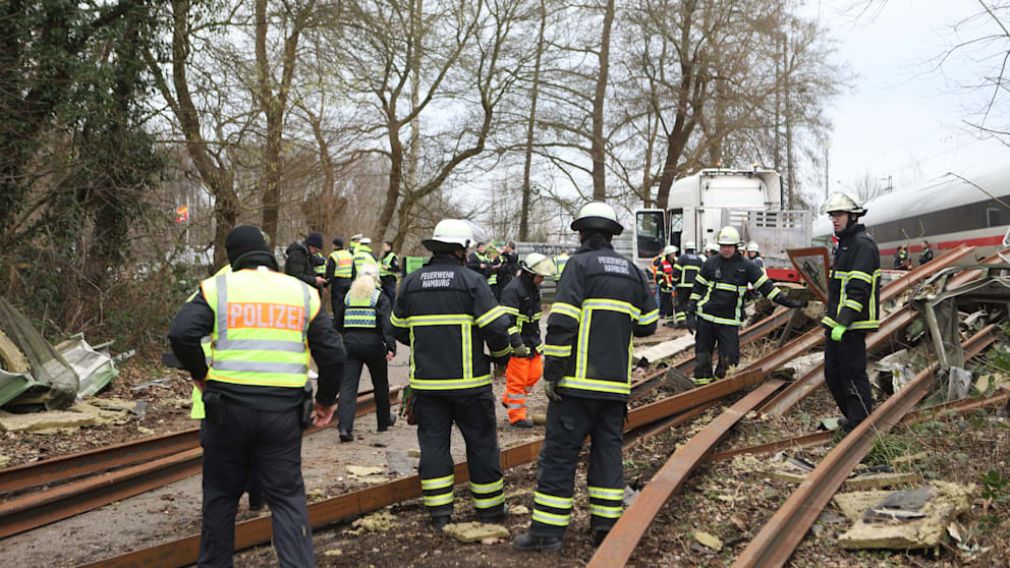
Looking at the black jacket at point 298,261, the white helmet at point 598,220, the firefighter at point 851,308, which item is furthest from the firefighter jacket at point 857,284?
the black jacket at point 298,261

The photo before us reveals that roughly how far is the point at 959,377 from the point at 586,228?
3958mm

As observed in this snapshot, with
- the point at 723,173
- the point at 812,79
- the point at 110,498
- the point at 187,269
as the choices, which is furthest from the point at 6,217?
the point at 812,79

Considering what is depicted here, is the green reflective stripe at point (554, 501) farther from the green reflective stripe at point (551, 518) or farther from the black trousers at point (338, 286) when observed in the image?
the black trousers at point (338, 286)

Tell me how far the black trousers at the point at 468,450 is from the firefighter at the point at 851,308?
2.97 meters

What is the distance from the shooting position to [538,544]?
4.69m

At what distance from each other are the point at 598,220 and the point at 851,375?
116 inches

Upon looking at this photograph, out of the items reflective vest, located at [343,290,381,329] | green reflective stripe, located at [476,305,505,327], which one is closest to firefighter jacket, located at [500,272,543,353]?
reflective vest, located at [343,290,381,329]

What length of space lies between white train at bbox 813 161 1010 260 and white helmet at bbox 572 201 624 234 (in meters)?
12.7

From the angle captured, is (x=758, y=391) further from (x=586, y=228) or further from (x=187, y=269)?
(x=187, y=269)

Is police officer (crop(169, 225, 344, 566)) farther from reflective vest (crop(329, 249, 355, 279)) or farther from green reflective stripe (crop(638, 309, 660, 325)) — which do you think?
reflective vest (crop(329, 249, 355, 279))

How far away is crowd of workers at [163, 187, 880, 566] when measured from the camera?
390 centimetres

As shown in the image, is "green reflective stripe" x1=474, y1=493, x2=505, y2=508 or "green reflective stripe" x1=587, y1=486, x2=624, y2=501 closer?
"green reflective stripe" x1=587, y1=486, x2=624, y2=501

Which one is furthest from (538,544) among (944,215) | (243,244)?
(944,215)

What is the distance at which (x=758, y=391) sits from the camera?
26.7 ft
